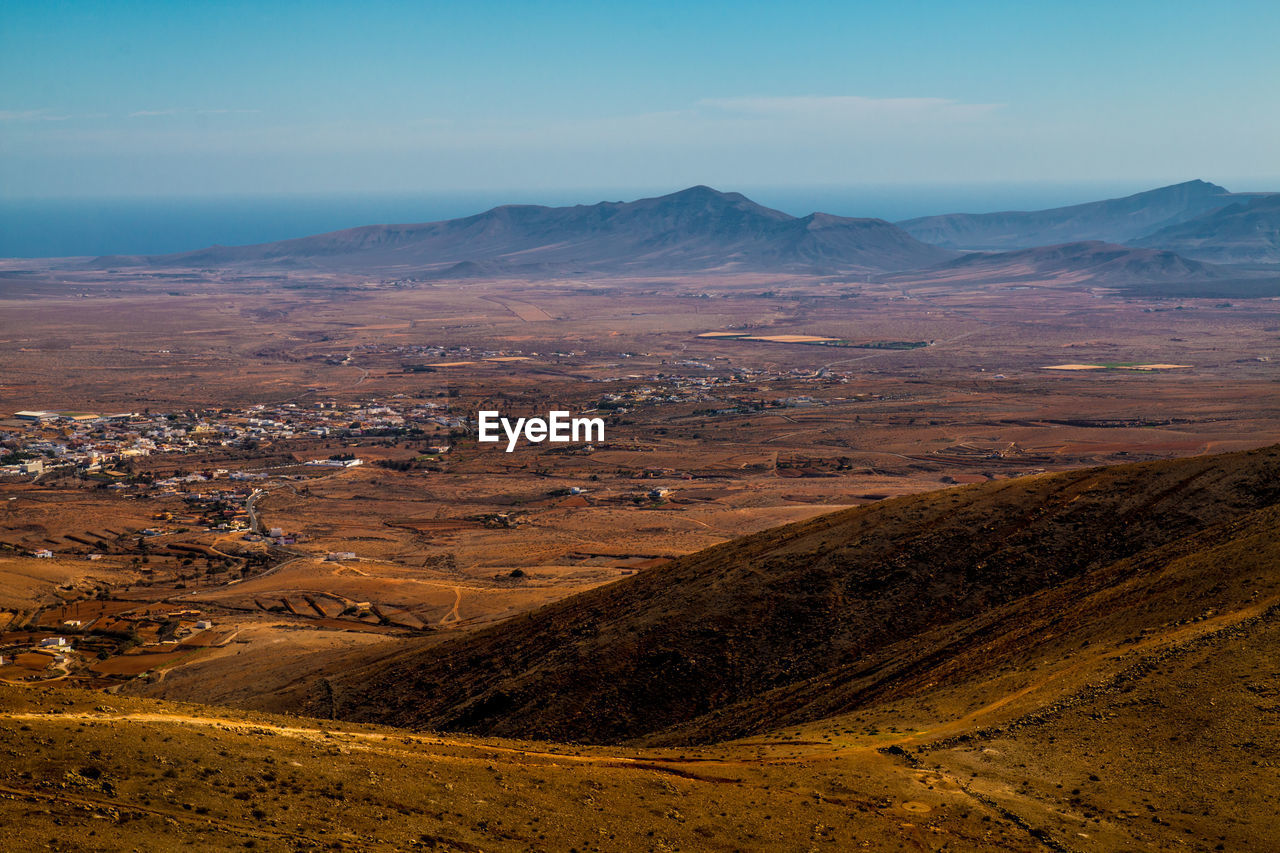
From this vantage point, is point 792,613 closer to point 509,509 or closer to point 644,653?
point 644,653

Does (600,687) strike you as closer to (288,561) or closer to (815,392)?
(288,561)

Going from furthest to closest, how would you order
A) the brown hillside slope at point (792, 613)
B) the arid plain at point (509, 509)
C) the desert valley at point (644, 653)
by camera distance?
1. the brown hillside slope at point (792, 613)
2. the arid plain at point (509, 509)
3. the desert valley at point (644, 653)

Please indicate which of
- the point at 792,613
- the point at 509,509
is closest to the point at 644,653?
the point at 792,613

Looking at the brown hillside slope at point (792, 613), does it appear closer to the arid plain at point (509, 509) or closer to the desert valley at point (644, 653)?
the desert valley at point (644, 653)

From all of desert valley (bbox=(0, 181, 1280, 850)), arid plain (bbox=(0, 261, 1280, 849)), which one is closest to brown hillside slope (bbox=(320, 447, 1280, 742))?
desert valley (bbox=(0, 181, 1280, 850))

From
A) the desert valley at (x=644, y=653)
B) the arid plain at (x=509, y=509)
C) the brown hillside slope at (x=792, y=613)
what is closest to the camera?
the desert valley at (x=644, y=653)

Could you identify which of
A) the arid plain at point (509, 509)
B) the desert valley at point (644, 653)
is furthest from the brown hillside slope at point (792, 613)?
the arid plain at point (509, 509)

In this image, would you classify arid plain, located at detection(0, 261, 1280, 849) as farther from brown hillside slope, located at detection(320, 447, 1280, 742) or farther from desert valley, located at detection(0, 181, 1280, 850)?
brown hillside slope, located at detection(320, 447, 1280, 742)

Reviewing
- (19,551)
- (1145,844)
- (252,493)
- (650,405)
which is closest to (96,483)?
(252,493)
